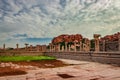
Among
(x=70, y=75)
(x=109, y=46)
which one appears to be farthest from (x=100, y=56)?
(x=70, y=75)

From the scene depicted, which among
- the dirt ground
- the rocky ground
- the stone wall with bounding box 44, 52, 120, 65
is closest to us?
the rocky ground

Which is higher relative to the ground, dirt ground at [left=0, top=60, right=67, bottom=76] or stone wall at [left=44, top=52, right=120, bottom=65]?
stone wall at [left=44, top=52, right=120, bottom=65]

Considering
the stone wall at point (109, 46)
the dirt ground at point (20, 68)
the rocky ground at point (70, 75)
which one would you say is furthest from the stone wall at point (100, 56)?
the rocky ground at point (70, 75)

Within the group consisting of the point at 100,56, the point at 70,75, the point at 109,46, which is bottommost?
the point at 70,75

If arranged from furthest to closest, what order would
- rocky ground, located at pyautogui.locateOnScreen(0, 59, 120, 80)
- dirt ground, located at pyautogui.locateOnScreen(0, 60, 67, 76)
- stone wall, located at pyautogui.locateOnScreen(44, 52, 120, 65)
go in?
1. stone wall, located at pyautogui.locateOnScreen(44, 52, 120, 65)
2. dirt ground, located at pyautogui.locateOnScreen(0, 60, 67, 76)
3. rocky ground, located at pyautogui.locateOnScreen(0, 59, 120, 80)

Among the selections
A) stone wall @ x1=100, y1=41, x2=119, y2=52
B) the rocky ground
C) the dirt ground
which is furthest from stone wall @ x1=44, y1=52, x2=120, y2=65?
the rocky ground

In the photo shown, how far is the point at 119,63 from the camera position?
39.2 feet

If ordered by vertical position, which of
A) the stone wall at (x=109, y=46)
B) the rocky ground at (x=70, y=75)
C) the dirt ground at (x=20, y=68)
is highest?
the stone wall at (x=109, y=46)

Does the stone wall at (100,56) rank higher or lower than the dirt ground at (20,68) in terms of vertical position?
higher

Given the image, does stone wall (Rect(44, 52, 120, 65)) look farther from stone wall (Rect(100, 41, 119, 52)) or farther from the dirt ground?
the dirt ground

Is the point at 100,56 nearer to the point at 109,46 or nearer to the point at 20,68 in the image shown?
the point at 109,46

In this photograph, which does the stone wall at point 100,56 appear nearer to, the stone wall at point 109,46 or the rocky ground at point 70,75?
the stone wall at point 109,46

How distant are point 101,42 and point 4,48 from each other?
24639 mm

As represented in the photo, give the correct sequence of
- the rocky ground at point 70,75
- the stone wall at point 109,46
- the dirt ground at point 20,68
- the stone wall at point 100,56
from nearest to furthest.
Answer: the rocky ground at point 70,75 → the dirt ground at point 20,68 → the stone wall at point 100,56 → the stone wall at point 109,46
